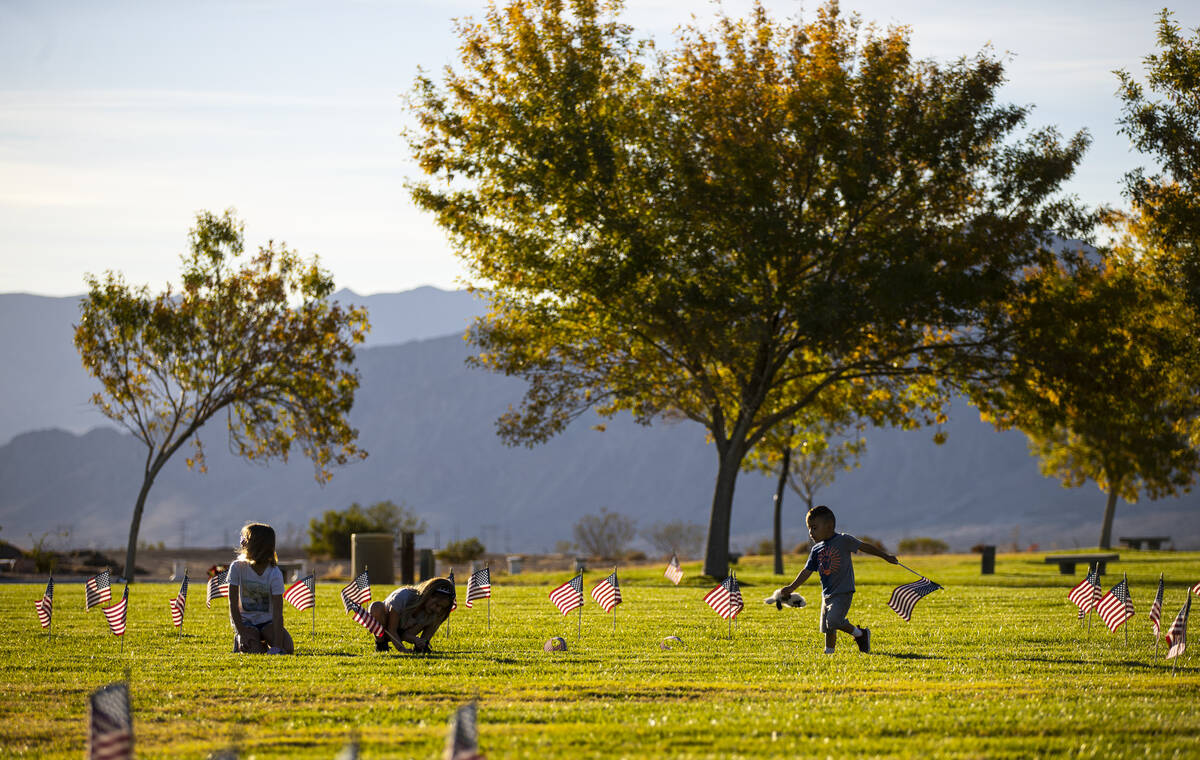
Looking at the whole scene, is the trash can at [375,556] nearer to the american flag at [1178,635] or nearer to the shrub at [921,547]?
the american flag at [1178,635]

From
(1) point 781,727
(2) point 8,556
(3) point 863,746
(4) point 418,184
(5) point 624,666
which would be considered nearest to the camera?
(3) point 863,746

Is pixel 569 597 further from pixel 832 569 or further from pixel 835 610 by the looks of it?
pixel 832 569

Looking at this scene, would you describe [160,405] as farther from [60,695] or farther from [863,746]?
[863,746]

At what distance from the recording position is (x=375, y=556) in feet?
102

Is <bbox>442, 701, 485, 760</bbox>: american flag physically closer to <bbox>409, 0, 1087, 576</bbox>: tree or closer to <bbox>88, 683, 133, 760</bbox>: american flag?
<bbox>88, 683, 133, 760</bbox>: american flag

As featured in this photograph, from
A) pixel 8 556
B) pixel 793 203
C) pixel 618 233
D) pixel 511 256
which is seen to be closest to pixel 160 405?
pixel 8 556

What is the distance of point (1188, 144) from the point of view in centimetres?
2770

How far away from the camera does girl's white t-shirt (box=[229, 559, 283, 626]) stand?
41.7 feet

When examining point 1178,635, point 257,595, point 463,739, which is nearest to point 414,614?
point 257,595

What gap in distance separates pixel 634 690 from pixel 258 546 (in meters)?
4.41

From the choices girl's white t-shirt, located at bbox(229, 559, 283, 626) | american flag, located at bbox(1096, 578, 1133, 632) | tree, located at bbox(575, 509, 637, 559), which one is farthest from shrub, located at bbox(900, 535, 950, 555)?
girl's white t-shirt, located at bbox(229, 559, 283, 626)

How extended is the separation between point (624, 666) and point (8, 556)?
135ft

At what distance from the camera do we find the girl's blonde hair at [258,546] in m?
12.7

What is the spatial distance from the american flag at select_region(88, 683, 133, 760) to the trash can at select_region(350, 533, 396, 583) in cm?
2530
